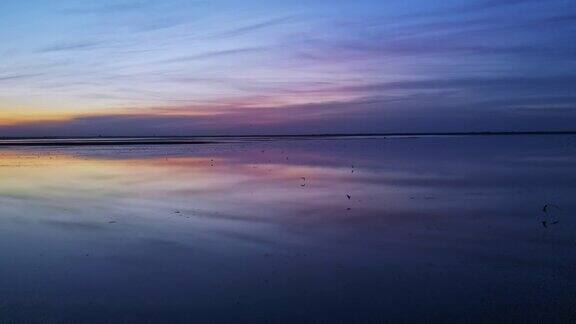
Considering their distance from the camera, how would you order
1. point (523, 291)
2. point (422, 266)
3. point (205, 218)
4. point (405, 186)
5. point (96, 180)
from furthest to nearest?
point (96, 180) → point (405, 186) → point (205, 218) → point (422, 266) → point (523, 291)

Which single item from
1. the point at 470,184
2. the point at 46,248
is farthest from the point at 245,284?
the point at 470,184

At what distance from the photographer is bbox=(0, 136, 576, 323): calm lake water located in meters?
6.61

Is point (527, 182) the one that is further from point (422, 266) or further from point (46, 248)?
point (46, 248)

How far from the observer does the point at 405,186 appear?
19.0 meters

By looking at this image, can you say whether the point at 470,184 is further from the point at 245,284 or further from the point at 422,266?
the point at 245,284

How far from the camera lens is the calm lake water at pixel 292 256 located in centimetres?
661

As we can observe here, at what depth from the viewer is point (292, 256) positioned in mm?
9062

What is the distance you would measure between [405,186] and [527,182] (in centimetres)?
497

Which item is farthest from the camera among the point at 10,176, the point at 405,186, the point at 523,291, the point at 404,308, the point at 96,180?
the point at 10,176

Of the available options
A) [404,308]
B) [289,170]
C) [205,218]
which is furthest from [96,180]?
[404,308]

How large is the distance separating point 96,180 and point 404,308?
19.5 meters

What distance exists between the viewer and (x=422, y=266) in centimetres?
834

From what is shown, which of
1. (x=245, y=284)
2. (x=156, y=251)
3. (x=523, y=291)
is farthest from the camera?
(x=156, y=251)

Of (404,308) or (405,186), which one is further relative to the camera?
(405,186)
